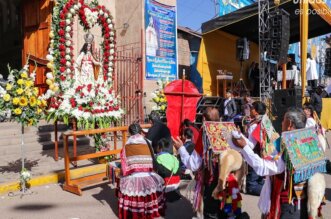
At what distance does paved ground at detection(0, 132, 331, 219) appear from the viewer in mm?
5148

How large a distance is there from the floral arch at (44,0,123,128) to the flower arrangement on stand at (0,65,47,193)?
0.88 meters

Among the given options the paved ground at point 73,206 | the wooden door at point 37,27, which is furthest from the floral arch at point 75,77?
the wooden door at point 37,27

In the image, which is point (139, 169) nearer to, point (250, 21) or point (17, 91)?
point (17, 91)

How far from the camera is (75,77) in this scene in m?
8.44

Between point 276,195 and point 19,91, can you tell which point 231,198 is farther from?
point 19,91

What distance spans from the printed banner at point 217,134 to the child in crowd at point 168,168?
1.66 metres

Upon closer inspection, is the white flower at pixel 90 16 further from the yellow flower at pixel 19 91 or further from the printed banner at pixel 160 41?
the printed banner at pixel 160 41

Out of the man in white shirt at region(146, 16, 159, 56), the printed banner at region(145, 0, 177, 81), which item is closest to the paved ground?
the printed banner at region(145, 0, 177, 81)

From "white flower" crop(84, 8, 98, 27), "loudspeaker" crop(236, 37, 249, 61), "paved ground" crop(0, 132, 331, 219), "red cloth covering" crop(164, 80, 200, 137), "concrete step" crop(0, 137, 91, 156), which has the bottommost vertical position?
"paved ground" crop(0, 132, 331, 219)

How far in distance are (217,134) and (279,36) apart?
365 inches

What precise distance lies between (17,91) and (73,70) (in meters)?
2.67

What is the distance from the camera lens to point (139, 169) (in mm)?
4832

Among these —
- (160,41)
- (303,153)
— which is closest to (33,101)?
(303,153)

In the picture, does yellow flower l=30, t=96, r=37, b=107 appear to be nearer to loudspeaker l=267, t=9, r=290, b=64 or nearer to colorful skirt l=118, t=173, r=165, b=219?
colorful skirt l=118, t=173, r=165, b=219
